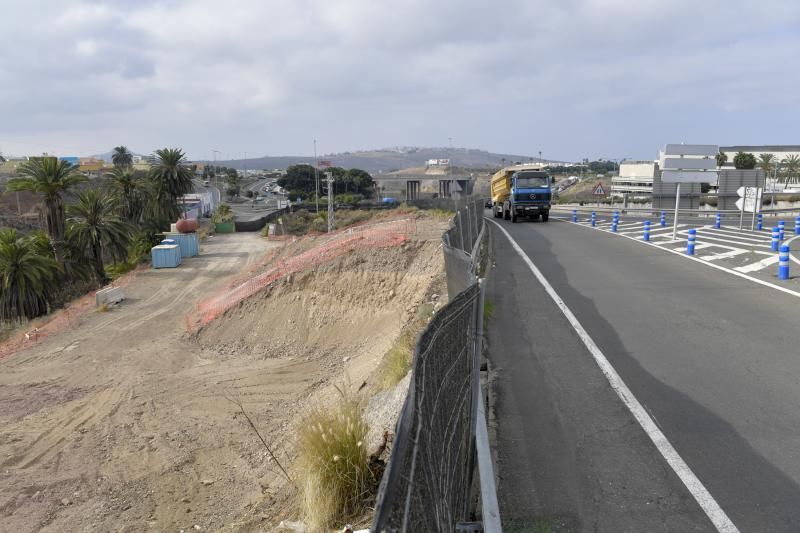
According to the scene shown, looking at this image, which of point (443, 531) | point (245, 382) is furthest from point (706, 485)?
point (245, 382)

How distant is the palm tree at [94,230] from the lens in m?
42.3

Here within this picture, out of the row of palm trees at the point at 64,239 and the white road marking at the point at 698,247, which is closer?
the white road marking at the point at 698,247

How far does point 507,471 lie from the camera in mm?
5449

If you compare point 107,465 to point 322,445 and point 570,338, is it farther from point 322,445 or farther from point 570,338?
point 570,338

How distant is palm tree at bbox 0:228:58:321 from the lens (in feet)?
112

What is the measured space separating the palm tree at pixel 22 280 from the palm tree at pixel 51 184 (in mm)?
3297

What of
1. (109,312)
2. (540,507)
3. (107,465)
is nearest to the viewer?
(540,507)

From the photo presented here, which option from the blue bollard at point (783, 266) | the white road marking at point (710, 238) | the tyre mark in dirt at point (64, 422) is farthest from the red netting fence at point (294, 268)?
the blue bollard at point (783, 266)

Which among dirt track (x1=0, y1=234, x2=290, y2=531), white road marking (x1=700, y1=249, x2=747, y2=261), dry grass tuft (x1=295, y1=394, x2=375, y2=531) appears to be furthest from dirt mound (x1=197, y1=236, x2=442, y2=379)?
dry grass tuft (x1=295, y1=394, x2=375, y2=531)

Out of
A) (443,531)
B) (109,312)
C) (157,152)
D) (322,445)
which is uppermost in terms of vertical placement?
(157,152)

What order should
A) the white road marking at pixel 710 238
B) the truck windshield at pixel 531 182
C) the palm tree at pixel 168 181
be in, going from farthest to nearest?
the palm tree at pixel 168 181, the truck windshield at pixel 531 182, the white road marking at pixel 710 238

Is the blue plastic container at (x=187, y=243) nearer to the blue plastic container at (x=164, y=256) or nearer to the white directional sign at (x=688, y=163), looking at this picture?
the blue plastic container at (x=164, y=256)

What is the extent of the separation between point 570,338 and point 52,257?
40.3 meters

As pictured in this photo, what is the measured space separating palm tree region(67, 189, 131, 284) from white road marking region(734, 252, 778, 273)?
3960cm
